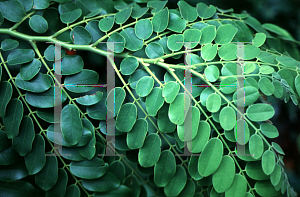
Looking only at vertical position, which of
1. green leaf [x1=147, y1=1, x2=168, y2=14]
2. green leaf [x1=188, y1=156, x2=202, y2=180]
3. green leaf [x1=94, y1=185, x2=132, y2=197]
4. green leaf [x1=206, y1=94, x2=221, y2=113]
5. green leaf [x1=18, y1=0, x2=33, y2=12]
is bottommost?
green leaf [x1=94, y1=185, x2=132, y2=197]

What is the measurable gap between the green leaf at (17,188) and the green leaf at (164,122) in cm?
23

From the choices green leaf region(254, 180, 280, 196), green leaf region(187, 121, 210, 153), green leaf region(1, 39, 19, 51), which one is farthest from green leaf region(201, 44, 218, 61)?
green leaf region(1, 39, 19, 51)

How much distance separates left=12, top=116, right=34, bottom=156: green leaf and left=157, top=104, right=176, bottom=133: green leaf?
20 centimetres

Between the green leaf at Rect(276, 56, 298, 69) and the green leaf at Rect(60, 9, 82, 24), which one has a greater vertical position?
the green leaf at Rect(276, 56, 298, 69)

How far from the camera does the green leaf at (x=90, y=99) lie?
1.14ft

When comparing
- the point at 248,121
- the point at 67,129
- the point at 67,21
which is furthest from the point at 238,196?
the point at 67,21

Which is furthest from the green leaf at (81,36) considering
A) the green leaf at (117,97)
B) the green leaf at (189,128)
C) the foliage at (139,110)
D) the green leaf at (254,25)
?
the green leaf at (254,25)

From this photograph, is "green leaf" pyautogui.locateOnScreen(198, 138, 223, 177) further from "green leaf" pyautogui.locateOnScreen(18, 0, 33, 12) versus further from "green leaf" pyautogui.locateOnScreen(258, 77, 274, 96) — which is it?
"green leaf" pyautogui.locateOnScreen(18, 0, 33, 12)

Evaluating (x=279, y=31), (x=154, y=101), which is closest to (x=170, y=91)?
(x=154, y=101)

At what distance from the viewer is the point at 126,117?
1.11ft

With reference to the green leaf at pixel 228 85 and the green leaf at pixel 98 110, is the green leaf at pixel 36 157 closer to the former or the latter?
the green leaf at pixel 98 110

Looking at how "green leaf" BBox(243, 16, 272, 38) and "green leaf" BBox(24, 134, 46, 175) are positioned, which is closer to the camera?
"green leaf" BBox(24, 134, 46, 175)

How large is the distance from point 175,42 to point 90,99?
6.4 inches

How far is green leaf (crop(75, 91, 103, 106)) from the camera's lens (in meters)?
0.35
